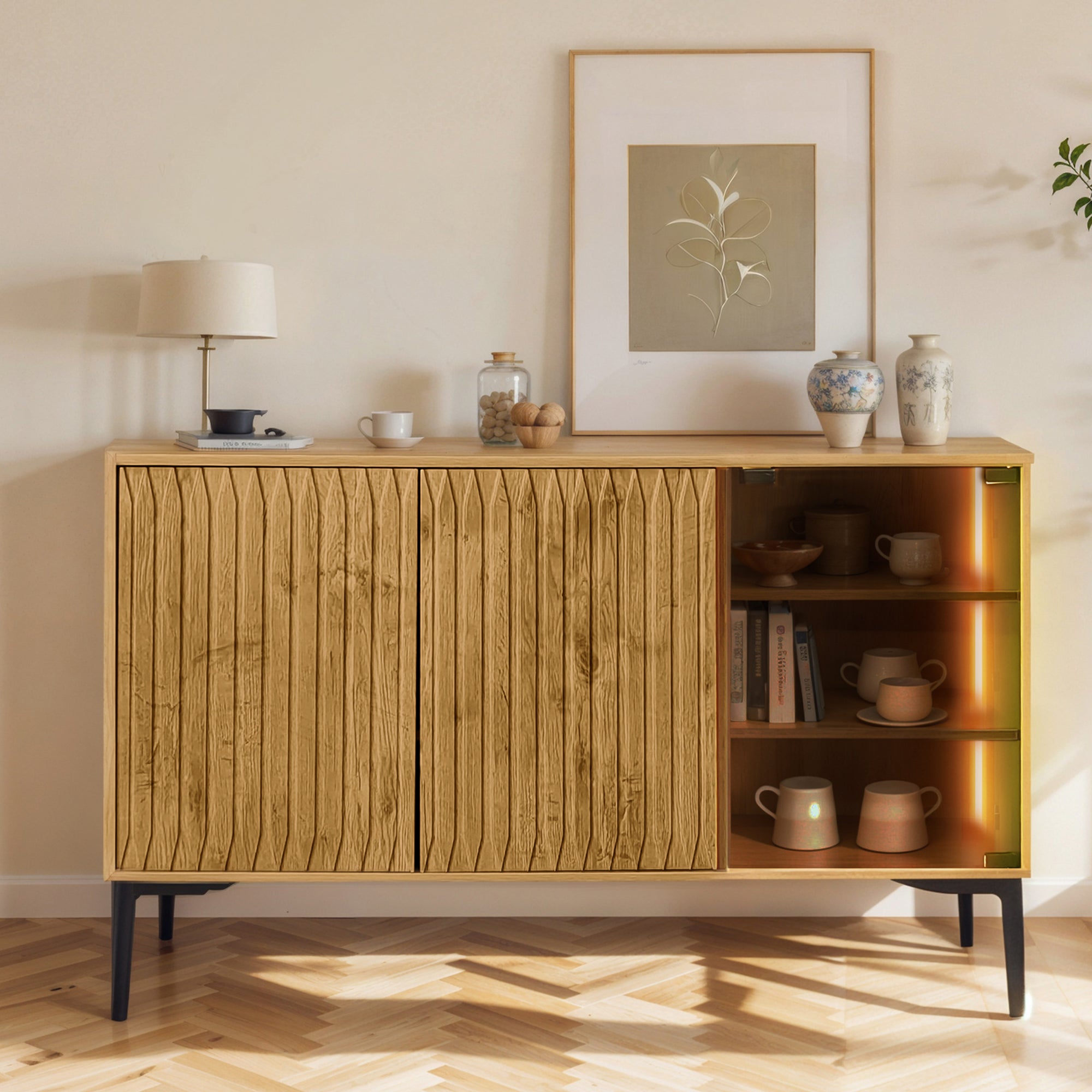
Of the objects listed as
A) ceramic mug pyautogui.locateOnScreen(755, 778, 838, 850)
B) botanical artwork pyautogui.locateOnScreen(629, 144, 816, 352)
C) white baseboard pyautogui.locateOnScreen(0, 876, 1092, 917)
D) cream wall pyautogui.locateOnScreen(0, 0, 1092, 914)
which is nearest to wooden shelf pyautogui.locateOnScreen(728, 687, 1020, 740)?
ceramic mug pyautogui.locateOnScreen(755, 778, 838, 850)

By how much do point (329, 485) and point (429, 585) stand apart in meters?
0.28

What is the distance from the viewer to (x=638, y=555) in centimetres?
236

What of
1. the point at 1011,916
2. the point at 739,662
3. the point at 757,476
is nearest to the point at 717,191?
the point at 757,476

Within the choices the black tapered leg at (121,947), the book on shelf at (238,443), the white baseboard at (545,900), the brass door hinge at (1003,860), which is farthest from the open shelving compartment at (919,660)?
the black tapered leg at (121,947)

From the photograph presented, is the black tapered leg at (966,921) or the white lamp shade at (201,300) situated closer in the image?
the white lamp shade at (201,300)

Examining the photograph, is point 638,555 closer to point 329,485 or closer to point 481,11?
point 329,485

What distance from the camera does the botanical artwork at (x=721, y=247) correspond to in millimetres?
2709

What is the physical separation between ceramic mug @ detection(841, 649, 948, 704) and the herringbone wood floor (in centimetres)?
61

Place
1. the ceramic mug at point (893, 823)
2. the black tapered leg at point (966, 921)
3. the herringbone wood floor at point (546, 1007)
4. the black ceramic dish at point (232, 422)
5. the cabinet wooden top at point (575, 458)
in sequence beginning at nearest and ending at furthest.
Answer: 1. the herringbone wood floor at point (546, 1007)
2. the cabinet wooden top at point (575, 458)
3. the black ceramic dish at point (232, 422)
4. the ceramic mug at point (893, 823)
5. the black tapered leg at point (966, 921)

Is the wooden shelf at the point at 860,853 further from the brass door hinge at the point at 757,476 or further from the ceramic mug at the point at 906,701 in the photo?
the brass door hinge at the point at 757,476

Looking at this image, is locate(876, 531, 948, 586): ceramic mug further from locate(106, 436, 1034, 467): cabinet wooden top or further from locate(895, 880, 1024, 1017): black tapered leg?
locate(895, 880, 1024, 1017): black tapered leg

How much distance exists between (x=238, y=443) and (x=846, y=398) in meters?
1.24

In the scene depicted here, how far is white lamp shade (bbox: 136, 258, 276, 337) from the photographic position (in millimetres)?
2479

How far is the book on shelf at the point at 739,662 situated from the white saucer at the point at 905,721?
26 cm
